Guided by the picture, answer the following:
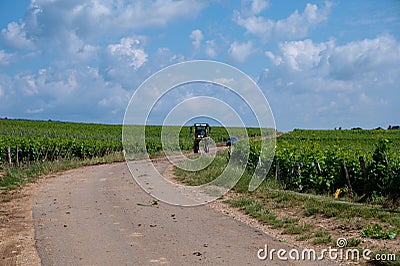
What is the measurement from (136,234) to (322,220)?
4.36m

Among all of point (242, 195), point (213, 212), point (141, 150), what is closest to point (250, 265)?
point (213, 212)

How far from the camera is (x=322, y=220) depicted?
11711 millimetres

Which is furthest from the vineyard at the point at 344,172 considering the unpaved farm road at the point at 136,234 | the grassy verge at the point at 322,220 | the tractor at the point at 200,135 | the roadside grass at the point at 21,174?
the tractor at the point at 200,135

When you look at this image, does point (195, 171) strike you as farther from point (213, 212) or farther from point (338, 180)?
point (213, 212)

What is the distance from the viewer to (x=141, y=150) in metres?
44.8

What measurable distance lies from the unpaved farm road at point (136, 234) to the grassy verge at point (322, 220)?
0.78 metres

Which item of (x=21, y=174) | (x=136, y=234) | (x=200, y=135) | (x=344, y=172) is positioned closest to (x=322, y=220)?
(x=136, y=234)

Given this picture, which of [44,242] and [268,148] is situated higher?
[268,148]

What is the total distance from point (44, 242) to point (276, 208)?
21.5 feet

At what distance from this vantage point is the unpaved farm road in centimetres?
864

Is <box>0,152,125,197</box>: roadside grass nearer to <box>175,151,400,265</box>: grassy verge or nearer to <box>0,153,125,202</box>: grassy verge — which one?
<box>0,153,125,202</box>: grassy verge

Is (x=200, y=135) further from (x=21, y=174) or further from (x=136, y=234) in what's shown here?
(x=136, y=234)

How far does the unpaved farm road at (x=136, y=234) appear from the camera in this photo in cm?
864

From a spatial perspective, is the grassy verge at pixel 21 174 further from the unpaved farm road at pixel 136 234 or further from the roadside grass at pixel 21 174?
the unpaved farm road at pixel 136 234
